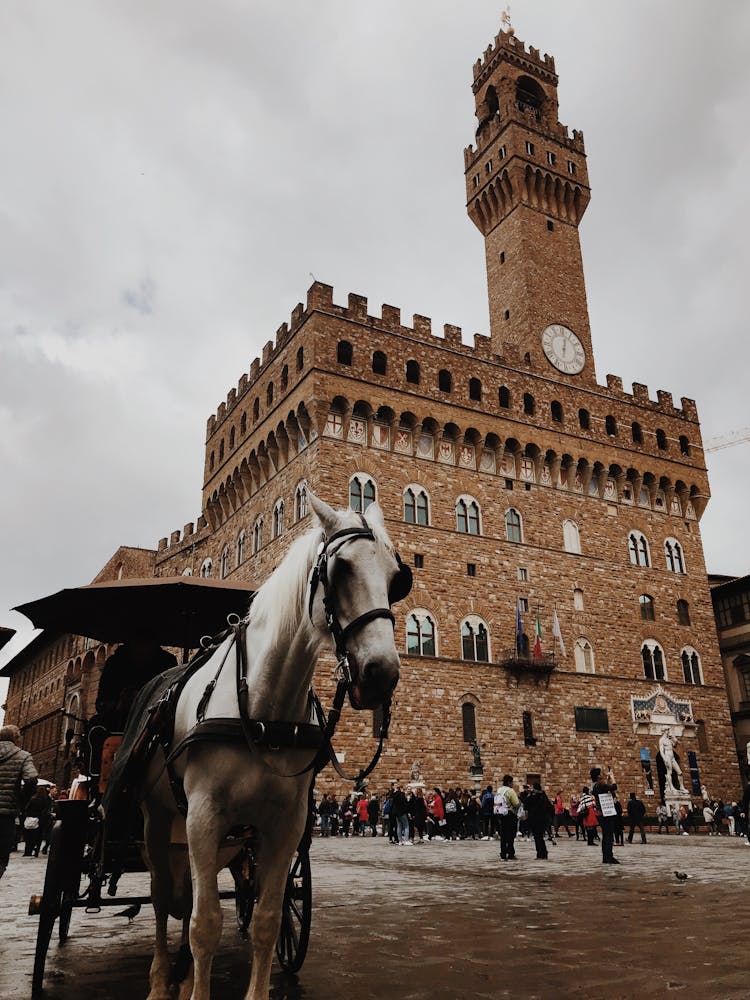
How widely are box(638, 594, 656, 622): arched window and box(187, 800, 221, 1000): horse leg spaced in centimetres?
2804

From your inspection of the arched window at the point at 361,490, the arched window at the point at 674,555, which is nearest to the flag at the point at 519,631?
the arched window at the point at 361,490

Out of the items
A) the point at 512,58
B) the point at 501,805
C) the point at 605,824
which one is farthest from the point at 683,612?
the point at 512,58

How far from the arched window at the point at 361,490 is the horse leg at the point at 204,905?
21.6 metres

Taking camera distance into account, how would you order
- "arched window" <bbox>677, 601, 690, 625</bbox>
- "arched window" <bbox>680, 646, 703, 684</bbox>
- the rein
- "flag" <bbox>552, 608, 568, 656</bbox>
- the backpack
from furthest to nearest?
"arched window" <bbox>677, 601, 690, 625</bbox> → "arched window" <bbox>680, 646, 703, 684</bbox> → "flag" <bbox>552, 608, 568, 656</bbox> → the backpack → the rein

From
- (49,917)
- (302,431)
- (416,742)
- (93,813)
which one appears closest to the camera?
(49,917)

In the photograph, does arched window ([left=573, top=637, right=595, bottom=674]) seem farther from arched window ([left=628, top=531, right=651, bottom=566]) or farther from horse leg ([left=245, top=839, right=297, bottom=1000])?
horse leg ([left=245, top=839, right=297, bottom=1000])

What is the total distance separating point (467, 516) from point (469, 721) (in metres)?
6.87

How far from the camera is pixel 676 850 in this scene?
15461 millimetres

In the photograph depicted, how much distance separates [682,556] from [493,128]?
20.3 metres

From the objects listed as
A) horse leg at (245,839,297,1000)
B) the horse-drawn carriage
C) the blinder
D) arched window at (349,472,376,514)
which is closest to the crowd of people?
arched window at (349,472,376,514)

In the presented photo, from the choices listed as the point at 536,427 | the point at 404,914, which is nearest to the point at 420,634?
the point at 536,427

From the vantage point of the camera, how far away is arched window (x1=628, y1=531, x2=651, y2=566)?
29688 mm

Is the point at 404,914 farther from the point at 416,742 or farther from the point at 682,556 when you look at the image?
the point at 682,556

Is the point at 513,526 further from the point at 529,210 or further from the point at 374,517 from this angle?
the point at 374,517
